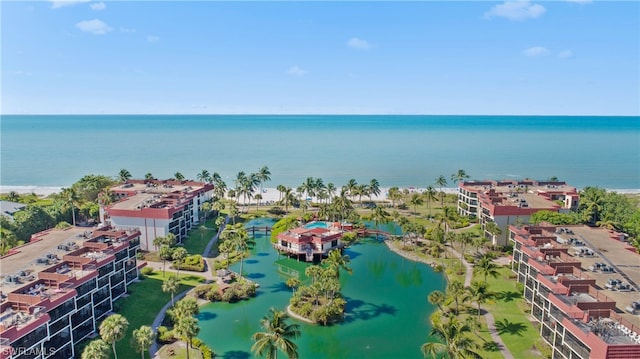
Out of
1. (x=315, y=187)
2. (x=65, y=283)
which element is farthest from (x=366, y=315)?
(x=315, y=187)

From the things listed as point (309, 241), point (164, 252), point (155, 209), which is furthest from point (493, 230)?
point (155, 209)

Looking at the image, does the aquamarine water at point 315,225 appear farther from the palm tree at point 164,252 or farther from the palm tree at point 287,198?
the palm tree at point 164,252

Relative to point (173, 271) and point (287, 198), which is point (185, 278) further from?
point (287, 198)

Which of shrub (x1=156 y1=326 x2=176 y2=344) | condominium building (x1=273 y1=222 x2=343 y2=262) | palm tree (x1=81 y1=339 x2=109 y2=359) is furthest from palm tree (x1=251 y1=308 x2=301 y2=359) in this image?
condominium building (x1=273 y1=222 x2=343 y2=262)

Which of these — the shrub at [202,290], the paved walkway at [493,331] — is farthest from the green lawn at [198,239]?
the paved walkway at [493,331]

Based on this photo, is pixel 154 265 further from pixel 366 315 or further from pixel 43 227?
pixel 366 315
